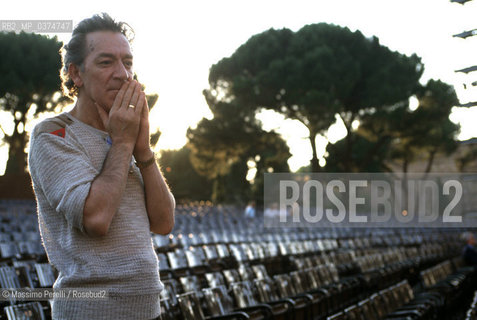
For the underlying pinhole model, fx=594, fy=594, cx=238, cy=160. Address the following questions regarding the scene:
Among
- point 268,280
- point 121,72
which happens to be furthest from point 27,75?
point 121,72

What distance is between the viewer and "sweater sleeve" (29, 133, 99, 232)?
5.34 ft

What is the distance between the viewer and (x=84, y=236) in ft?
5.54

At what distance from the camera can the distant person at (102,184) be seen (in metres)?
1.66

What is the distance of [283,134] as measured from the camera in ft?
120

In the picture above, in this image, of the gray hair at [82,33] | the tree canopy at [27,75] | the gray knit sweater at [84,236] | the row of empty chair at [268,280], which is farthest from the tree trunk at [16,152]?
the gray knit sweater at [84,236]

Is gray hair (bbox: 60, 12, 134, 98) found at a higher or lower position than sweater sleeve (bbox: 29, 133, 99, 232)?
higher

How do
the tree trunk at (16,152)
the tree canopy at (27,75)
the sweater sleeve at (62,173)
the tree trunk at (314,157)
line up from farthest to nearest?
the tree trunk at (314,157) < the tree trunk at (16,152) < the tree canopy at (27,75) < the sweater sleeve at (62,173)

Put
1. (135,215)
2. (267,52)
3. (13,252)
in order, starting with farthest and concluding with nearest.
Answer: (267,52) < (13,252) < (135,215)

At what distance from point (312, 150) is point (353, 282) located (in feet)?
90.6

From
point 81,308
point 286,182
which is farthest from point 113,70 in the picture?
point 286,182

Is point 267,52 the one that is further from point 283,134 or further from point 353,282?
point 353,282

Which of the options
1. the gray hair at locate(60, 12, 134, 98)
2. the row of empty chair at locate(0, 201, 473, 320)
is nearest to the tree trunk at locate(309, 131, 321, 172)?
the row of empty chair at locate(0, 201, 473, 320)

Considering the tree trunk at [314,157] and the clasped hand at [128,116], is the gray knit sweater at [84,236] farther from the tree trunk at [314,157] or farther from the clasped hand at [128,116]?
the tree trunk at [314,157]

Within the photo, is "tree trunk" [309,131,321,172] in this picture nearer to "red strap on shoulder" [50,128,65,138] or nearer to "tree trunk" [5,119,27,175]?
"tree trunk" [5,119,27,175]
